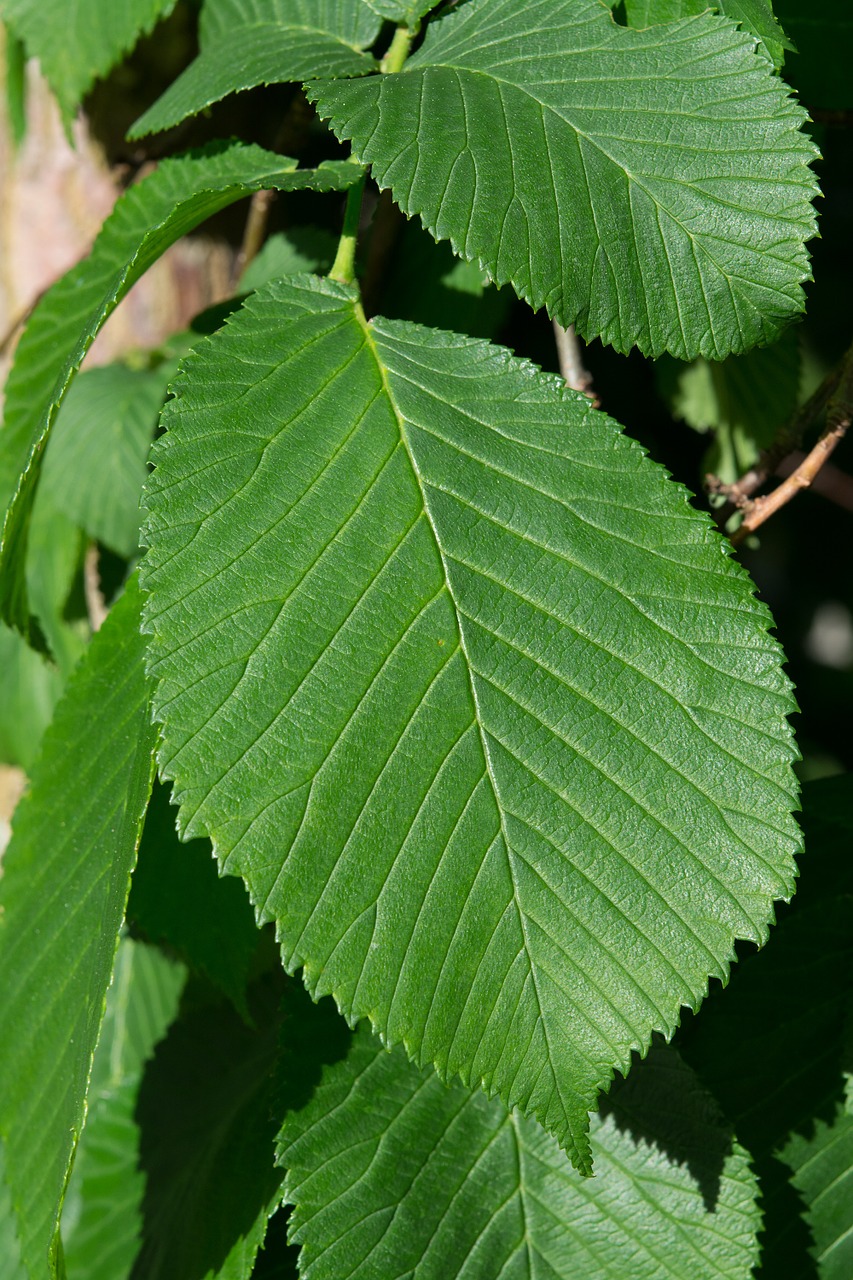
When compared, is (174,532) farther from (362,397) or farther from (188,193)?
(188,193)

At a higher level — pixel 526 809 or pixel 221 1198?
pixel 526 809

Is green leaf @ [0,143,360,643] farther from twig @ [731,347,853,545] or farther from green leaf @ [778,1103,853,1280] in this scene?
green leaf @ [778,1103,853,1280]

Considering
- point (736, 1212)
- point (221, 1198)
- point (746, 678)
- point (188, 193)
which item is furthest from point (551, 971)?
point (188, 193)

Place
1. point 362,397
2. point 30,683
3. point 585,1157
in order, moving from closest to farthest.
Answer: point 585,1157 → point 362,397 → point 30,683

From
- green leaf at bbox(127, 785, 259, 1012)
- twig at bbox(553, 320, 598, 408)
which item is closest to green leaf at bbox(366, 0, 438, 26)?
twig at bbox(553, 320, 598, 408)

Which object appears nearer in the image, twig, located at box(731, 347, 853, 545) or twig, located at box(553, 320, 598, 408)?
twig, located at box(731, 347, 853, 545)

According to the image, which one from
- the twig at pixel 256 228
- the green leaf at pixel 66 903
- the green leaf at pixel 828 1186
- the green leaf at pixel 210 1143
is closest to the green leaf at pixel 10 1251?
the green leaf at pixel 210 1143

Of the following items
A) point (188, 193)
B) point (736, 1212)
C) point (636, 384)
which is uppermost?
point (188, 193)
